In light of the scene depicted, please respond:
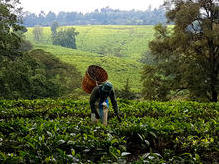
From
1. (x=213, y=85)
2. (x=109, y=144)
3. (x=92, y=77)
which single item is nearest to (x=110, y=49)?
(x=213, y=85)

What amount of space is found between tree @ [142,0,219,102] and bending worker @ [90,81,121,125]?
11.8 m

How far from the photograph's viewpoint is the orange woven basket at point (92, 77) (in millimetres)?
6719

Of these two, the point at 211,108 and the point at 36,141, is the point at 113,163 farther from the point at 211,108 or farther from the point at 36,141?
the point at 211,108

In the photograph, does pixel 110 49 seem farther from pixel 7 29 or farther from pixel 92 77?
pixel 92 77

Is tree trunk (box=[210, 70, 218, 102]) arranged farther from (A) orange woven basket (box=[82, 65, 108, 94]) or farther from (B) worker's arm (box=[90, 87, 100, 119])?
(B) worker's arm (box=[90, 87, 100, 119])

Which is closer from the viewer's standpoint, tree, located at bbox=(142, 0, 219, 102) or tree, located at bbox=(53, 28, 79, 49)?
tree, located at bbox=(142, 0, 219, 102)

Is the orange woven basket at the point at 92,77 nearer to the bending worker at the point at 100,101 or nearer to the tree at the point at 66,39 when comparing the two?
the bending worker at the point at 100,101

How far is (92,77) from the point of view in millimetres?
6930

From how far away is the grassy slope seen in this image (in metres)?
64.9

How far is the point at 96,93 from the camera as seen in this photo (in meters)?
6.54

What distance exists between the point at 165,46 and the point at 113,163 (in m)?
16.7

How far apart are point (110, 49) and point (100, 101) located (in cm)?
9682

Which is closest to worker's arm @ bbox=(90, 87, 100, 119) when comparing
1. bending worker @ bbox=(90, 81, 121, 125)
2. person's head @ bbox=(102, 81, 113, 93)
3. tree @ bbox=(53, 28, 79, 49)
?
bending worker @ bbox=(90, 81, 121, 125)

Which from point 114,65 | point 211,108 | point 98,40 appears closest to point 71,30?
point 98,40
